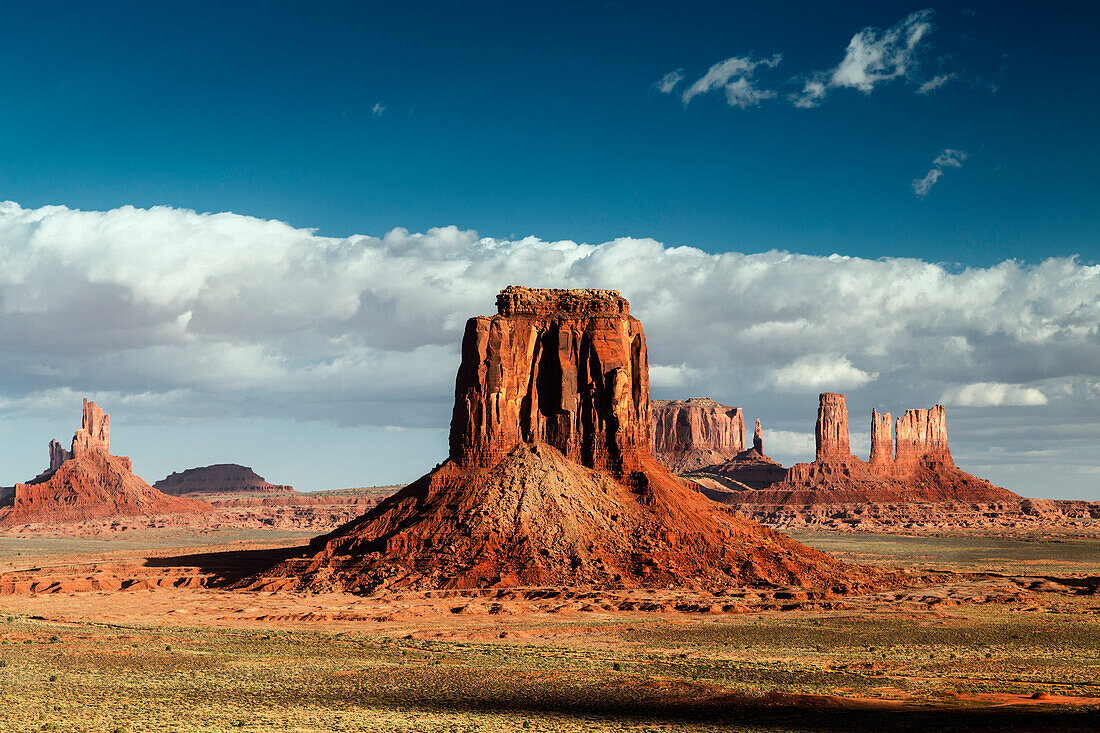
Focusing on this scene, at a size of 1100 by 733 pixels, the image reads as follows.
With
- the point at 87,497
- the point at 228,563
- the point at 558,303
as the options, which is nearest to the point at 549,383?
the point at 558,303

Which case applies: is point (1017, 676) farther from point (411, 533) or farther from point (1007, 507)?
point (1007, 507)

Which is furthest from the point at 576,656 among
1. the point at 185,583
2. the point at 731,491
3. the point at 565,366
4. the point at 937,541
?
the point at 731,491

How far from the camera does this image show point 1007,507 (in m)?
186

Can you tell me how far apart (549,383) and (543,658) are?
108 feet

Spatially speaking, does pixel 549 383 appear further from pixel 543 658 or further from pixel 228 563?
pixel 543 658

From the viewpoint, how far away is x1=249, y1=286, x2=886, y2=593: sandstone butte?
65.7 metres

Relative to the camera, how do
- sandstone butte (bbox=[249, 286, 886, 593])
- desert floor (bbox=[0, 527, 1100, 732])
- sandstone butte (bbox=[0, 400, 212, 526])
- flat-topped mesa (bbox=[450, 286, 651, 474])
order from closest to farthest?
desert floor (bbox=[0, 527, 1100, 732]) < sandstone butte (bbox=[249, 286, 886, 593]) < flat-topped mesa (bbox=[450, 286, 651, 474]) < sandstone butte (bbox=[0, 400, 212, 526])

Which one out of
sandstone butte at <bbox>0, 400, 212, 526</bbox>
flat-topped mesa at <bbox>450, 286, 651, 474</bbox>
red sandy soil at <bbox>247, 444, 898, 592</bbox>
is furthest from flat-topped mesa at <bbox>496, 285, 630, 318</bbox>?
sandstone butte at <bbox>0, 400, 212, 526</bbox>

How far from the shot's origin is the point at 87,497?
185m

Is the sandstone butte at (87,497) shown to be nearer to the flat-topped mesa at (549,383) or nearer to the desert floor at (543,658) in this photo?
the desert floor at (543,658)

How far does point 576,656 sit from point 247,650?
1313 centimetres

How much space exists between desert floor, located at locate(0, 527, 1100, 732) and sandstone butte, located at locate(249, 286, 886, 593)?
3.33 m

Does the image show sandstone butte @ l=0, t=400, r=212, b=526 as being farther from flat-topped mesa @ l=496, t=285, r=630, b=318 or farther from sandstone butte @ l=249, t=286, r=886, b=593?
flat-topped mesa @ l=496, t=285, r=630, b=318

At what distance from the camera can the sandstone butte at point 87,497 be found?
582 feet
